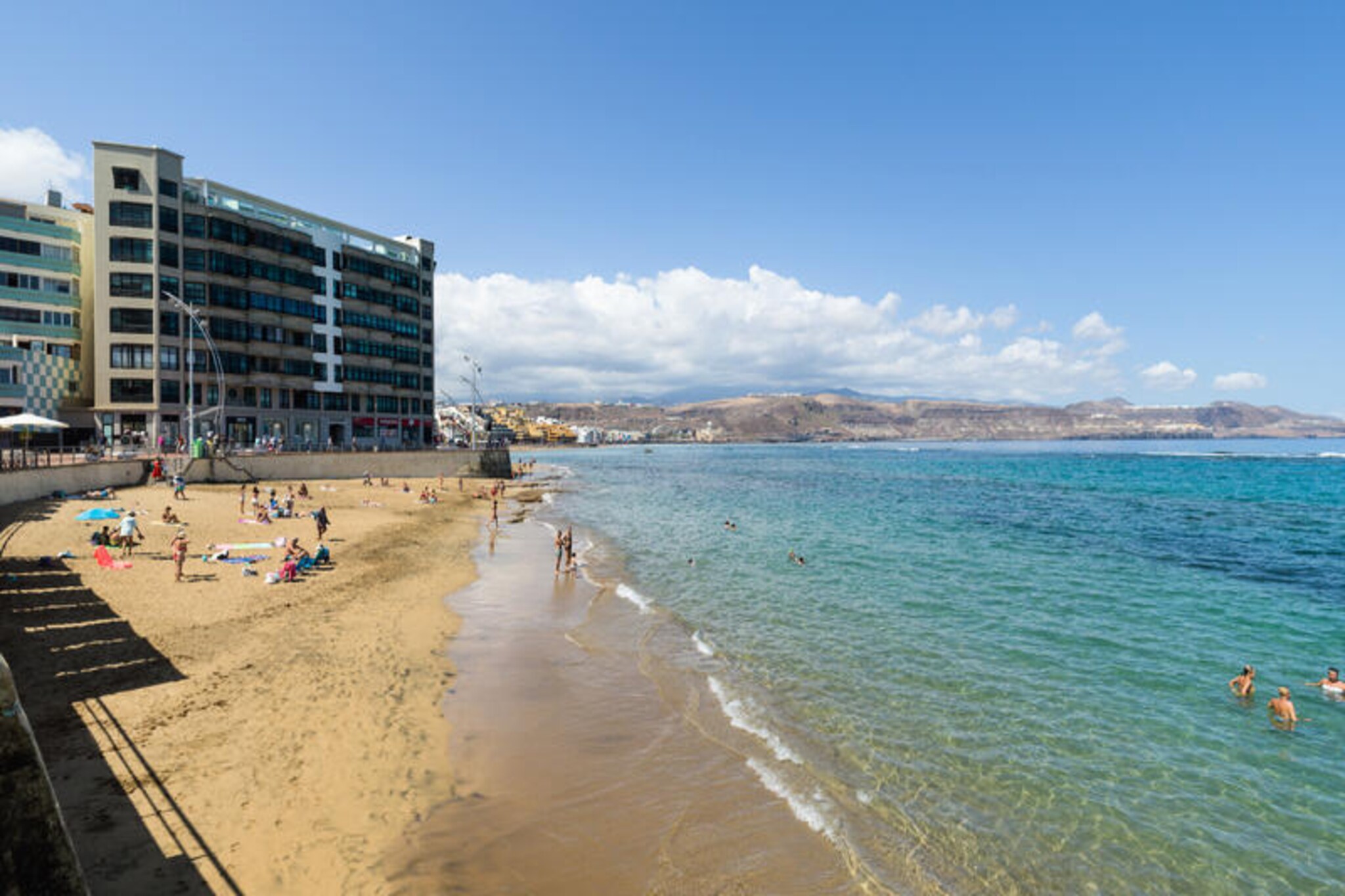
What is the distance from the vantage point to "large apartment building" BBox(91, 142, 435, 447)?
58406 millimetres

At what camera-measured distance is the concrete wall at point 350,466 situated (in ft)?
164

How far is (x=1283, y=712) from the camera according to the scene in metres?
14.6

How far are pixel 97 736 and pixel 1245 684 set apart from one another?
25017 mm

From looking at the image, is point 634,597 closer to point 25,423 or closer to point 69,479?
point 69,479

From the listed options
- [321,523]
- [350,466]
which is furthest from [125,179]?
[321,523]

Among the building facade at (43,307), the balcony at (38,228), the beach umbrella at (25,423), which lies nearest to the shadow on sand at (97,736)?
the beach umbrella at (25,423)

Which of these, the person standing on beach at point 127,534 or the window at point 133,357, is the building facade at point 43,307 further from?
the person standing on beach at point 127,534

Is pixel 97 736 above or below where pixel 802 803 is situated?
above

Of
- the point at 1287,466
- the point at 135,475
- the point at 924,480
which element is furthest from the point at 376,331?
the point at 1287,466

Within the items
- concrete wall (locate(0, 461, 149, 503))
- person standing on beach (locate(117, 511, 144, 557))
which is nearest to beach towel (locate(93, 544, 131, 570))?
person standing on beach (locate(117, 511, 144, 557))

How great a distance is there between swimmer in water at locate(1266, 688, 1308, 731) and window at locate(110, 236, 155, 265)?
80449 millimetres

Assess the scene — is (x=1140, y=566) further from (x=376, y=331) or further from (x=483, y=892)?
(x=376, y=331)

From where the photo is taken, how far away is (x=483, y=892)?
8414mm

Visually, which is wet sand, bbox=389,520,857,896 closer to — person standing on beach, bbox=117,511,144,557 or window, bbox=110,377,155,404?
person standing on beach, bbox=117,511,144,557
